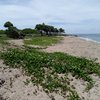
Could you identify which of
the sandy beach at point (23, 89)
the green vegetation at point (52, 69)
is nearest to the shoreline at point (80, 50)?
the green vegetation at point (52, 69)

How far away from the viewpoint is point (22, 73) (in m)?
13.8

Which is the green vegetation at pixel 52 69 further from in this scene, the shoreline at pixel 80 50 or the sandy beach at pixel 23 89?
the shoreline at pixel 80 50

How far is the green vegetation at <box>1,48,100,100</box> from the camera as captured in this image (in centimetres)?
1266

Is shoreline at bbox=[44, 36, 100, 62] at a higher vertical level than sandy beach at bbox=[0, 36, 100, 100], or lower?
lower

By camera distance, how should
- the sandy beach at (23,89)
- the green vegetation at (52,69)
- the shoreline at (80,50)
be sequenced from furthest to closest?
the shoreline at (80,50) < the green vegetation at (52,69) < the sandy beach at (23,89)

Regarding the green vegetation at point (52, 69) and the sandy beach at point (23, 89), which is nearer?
the sandy beach at point (23, 89)

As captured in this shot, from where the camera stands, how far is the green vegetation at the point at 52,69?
12665mm

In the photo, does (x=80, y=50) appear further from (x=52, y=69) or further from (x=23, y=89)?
(x=23, y=89)

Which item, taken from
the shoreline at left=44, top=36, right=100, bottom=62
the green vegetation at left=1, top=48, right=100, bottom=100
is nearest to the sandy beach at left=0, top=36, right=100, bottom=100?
the green vegetation at left=1, top=48, right=100, bottom=100

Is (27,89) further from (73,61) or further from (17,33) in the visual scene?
(17,33)

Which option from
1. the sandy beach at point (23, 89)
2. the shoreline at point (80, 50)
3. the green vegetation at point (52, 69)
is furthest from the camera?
the shoreline at point (80, 50)

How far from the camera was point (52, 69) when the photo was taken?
14.5 m

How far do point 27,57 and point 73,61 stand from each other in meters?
2.76

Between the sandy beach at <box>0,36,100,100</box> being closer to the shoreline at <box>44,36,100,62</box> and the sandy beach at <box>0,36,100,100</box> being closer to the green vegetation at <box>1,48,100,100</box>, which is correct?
the green vegetation at <box>1,48,100,100</box>
